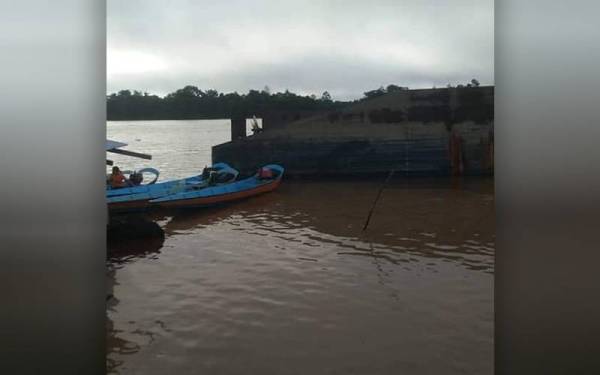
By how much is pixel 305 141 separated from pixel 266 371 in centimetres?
816

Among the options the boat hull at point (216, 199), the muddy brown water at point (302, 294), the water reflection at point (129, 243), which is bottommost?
the muddy brown water at point (302, 294)

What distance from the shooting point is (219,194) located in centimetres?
733

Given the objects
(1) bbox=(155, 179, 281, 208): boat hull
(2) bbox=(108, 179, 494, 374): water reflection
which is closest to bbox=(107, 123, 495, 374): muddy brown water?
(2) bbox=(108, 179, 494, 374): water reflection

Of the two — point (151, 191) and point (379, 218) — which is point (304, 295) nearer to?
point (379, 218)

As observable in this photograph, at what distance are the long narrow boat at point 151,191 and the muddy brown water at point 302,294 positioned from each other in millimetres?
360

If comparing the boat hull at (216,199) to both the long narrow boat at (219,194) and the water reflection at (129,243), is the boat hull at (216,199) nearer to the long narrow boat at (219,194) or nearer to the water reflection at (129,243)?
the long narrow boat at (219,194)

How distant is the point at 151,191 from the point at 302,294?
3730 mm

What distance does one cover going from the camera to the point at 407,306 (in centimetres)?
329

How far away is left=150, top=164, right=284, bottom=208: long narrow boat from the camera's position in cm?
676

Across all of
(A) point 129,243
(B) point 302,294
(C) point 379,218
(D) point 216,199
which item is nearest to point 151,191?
(D) point 216,199

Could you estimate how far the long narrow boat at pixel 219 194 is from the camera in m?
6.76

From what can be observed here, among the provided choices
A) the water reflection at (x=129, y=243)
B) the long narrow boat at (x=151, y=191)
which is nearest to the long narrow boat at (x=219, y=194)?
the long narrow boat at (x=151, y=191)
